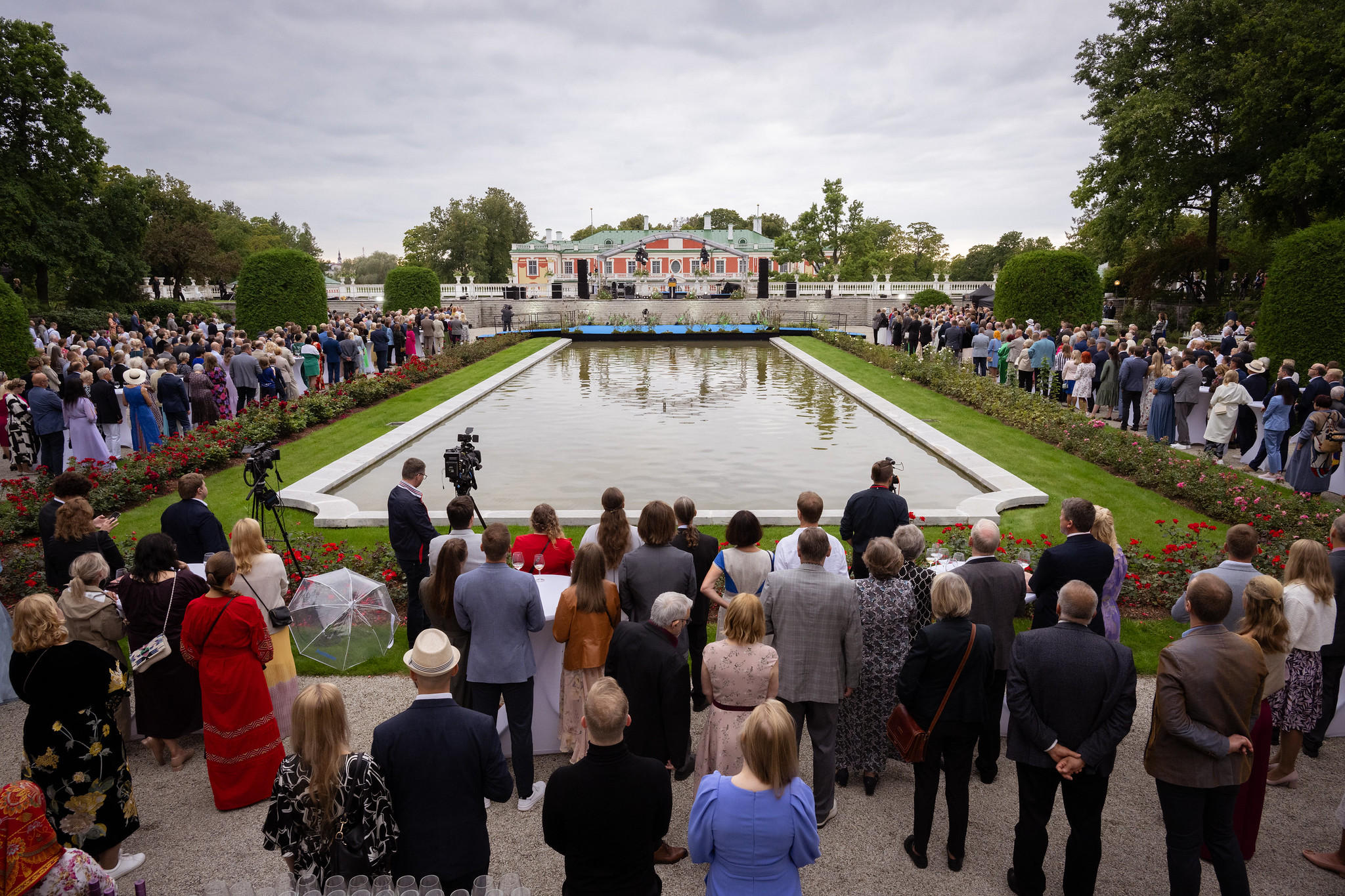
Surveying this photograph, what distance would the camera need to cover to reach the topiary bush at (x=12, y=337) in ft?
50.1

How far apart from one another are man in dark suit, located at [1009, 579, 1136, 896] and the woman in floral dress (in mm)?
816

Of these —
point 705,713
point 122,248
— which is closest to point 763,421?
point 705,713

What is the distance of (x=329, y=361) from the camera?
763 inches

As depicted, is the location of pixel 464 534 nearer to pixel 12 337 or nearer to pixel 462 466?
pixel 462 466

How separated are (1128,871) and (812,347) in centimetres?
2604

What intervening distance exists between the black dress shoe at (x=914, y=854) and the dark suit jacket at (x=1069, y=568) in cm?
148

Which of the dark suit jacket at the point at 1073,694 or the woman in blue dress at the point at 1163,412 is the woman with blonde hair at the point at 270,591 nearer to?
the dark suit jacket at the point at 1073,694

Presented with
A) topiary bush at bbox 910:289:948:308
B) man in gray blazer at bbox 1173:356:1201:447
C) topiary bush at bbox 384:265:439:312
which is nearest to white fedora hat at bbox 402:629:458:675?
man in gray blazer at bbox 1173:356:1201:447

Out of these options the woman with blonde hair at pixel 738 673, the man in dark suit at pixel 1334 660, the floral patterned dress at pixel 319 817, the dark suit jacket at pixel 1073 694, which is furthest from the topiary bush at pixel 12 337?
the man in dark suit at pixel 1334 660

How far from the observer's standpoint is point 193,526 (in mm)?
6121

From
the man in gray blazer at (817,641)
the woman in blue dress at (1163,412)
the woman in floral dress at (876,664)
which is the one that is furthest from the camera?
the woman in blue dress at (1163,412)

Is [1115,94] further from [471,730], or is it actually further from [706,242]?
[706,242]

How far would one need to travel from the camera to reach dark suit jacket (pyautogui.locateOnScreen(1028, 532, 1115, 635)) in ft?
15.6

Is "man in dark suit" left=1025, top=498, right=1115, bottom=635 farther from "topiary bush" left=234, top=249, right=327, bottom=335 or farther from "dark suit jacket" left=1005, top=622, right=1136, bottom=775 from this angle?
"topiary bush" left=234, top=249, right=327, bottom=335
